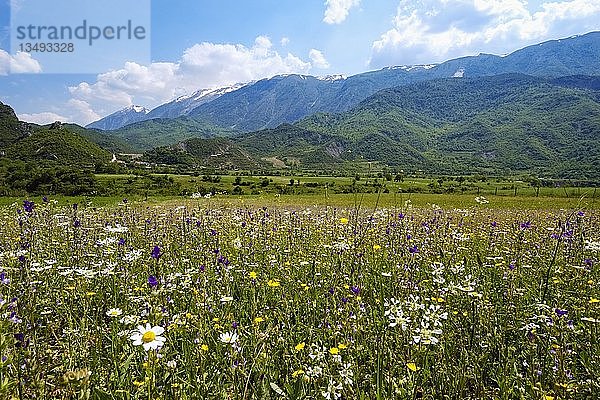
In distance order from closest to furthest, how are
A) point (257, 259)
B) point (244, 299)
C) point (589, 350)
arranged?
point (589, 350)
point (244, 299)
point (257, 259)

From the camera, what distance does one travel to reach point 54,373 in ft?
12.1

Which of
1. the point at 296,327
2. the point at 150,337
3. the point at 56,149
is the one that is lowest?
the point at 296,327

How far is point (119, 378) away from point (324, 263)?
395 centimetres

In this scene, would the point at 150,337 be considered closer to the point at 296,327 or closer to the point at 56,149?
the point at 296,327

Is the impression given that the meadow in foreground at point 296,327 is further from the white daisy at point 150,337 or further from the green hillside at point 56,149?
the green hillside at point 56,149

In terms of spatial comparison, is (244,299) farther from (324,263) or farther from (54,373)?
(54,373)

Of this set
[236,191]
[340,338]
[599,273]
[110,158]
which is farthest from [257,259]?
[110,158]

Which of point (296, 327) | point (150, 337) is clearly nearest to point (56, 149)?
point (296, 327)

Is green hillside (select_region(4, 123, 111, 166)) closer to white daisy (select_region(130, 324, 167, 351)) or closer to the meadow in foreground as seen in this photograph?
the meadow in foreground

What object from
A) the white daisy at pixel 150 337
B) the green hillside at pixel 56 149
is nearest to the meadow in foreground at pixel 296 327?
the white daisy at pixel 150 337

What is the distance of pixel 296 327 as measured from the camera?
183 inches

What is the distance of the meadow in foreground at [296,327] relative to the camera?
10.3 ft

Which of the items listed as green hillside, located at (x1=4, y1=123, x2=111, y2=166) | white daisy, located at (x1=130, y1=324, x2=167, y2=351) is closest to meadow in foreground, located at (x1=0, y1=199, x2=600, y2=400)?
white daisy, located at (x1=130, y1=324, x2=167, y2=351)

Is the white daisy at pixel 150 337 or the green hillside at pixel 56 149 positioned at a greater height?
the green hillside at pixel 56 149
